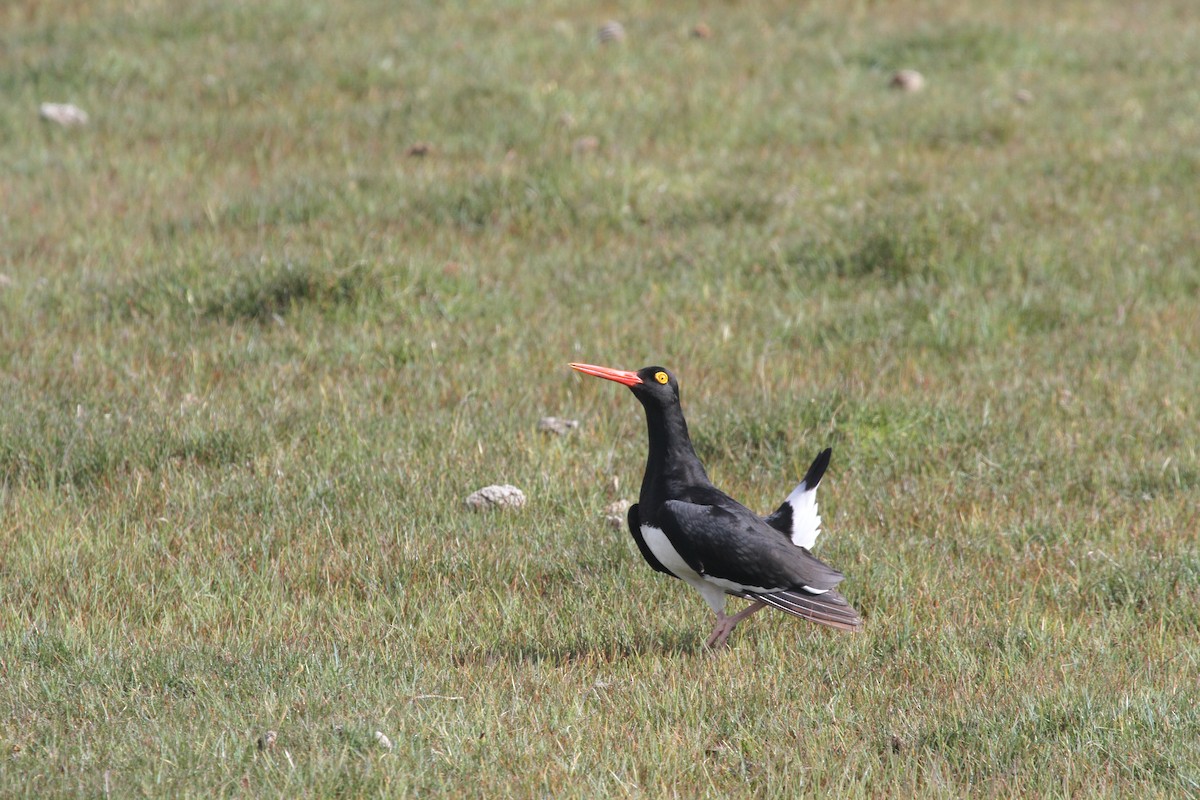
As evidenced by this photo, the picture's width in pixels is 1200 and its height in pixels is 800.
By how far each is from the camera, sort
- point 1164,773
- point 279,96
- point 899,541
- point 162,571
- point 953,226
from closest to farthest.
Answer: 1. point 1164,773
2. point 162,571
3. point 899,541
4. point 953,226
5. point 279,96

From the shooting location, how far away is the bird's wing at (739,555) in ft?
15.6

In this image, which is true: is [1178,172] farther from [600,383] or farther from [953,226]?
[600,383]

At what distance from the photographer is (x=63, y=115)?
1184cm

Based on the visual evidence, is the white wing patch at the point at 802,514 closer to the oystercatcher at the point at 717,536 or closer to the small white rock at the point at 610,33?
the oystercatcher at the point at 717,536

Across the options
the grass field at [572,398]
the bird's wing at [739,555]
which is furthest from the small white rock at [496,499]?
the bird's wing at [739,555]

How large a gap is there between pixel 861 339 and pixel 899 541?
2491 millimetres

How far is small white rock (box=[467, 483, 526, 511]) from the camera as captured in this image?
6020 mm

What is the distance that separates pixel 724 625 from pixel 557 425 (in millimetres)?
2112

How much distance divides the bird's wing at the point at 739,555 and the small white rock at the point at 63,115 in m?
8.96

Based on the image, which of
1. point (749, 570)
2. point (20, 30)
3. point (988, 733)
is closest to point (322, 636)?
point (749, 570)

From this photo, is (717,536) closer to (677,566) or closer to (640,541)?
(677,566)

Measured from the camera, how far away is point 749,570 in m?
4.75

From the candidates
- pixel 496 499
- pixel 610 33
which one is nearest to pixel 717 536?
pixel 496 499

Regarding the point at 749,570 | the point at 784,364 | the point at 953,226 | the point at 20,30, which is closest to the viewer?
the point at 749,570
